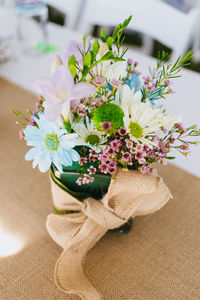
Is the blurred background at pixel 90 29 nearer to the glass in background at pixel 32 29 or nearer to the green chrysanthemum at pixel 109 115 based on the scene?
the glass in background at pixel 32 29

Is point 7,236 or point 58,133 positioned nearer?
point 58,133

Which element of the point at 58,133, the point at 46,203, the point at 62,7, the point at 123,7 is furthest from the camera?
the point at 62,7

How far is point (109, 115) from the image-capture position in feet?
1.51

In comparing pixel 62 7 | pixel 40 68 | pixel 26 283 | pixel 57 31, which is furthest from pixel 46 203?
pixel 62 7

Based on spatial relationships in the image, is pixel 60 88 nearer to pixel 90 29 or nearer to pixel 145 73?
pixel 145 73

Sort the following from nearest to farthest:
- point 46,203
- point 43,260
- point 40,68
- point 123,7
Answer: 1. point 43,260
2. point 46,203
3. point 40,68
4. point 123,7

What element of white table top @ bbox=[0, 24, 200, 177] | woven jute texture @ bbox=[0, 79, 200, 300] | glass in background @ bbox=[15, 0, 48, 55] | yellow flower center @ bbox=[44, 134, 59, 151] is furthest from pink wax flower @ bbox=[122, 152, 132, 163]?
glass in background @ bbox=[15, 0, 48, 55]

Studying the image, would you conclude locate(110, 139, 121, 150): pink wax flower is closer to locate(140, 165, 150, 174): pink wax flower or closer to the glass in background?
locate(140, 165, 150, 174): pink wax flower

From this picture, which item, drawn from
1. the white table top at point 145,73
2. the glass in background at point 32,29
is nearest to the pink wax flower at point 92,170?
the white table top at point 145,73

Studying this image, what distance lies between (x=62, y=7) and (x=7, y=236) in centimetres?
156

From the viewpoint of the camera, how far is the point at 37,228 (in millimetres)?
660

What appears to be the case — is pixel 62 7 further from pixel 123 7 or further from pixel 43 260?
pixel 43 260

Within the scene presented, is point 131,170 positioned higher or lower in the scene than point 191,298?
higher

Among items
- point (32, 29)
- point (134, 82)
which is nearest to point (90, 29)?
point (32, 29)
